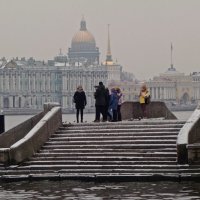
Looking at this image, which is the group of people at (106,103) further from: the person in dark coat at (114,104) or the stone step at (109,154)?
the stone step at (109,154)

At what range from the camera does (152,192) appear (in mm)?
15258

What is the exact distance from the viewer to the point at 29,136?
60.4ft

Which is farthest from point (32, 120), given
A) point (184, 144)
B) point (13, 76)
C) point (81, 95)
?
point (13, 76)

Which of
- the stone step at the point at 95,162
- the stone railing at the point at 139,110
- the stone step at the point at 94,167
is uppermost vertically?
the stone railing at the point at 139,110

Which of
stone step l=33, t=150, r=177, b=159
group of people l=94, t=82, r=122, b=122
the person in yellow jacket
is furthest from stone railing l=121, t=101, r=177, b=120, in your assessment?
stone step l=33, t=150, r=177, b=159

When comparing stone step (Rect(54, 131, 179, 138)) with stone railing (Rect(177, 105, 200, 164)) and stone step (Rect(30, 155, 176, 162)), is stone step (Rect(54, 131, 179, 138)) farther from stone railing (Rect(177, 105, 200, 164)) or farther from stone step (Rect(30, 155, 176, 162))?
stone step (Rect(30, 155, 176, 162))

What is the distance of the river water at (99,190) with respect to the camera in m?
14.9

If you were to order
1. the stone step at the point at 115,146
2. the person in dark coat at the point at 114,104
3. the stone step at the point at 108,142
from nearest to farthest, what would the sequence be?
the stone step at the point at 115,146
the stone step at the point at 108,142
the person in dark coat at the point at 114,104

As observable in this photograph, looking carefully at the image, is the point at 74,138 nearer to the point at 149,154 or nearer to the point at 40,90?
the point at 149,154

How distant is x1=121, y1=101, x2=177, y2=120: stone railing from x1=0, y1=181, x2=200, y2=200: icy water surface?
23.2ft

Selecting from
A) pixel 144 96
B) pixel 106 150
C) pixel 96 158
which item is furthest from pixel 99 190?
pixel 144 96

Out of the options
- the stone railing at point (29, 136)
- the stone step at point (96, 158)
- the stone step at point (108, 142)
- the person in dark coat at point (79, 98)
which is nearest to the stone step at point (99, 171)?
the stone railing at point (29, 136)

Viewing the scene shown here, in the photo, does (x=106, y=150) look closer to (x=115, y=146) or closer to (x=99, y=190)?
(x=115, y=146)

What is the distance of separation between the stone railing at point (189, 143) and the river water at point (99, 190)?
2.43 ft
